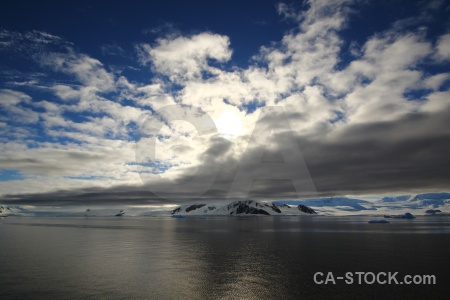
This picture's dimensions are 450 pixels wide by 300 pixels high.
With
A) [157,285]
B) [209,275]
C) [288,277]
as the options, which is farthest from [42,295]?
[288,277]

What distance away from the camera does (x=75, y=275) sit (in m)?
35.9

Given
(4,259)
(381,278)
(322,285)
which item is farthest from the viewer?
(4,259)

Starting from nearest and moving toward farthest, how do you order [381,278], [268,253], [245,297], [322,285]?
[245,297] → [322,285] → [381,278] → [268,253]

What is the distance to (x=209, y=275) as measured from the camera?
36.0m

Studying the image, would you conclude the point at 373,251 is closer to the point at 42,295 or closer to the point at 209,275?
the point at 209,275

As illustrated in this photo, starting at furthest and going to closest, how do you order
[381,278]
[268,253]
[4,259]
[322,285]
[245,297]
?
[268,253]
[4,259]
[381,278]
[322,285]
[245,297]

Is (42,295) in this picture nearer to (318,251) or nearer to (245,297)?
(245,297)

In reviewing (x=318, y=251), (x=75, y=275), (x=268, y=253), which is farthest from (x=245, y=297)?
(x=318, y=251)

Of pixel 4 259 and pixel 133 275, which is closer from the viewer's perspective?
pixel 133 275

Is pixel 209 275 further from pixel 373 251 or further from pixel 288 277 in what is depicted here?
pixel 373 251

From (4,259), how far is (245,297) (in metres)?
41.5

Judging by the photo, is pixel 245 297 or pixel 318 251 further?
pixel 318 251

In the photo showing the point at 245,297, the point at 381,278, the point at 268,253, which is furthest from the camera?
the point at 268,253

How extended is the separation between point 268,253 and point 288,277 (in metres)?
19.1
